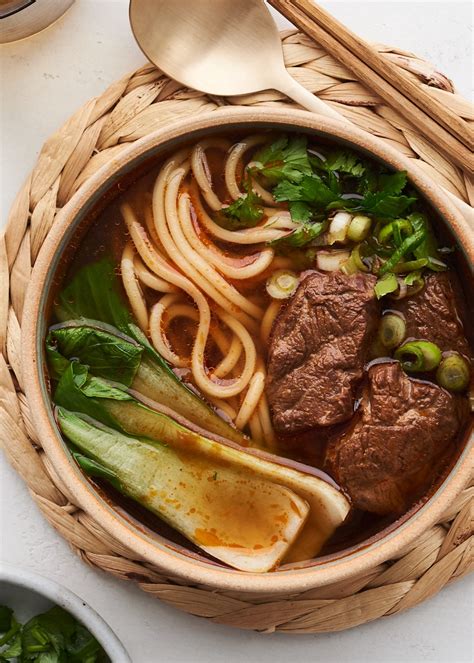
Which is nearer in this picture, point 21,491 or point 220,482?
point 220,482

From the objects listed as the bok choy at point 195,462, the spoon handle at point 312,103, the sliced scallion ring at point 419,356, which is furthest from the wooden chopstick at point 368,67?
the bok choy at point 195,462

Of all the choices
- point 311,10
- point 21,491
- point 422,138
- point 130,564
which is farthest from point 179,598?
point 311,10

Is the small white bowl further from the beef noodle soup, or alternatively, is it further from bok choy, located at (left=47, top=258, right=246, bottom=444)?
bok choy, located at (left=47, top=258, right=246, bottom=444)

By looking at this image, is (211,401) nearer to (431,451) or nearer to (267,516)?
(267,516)

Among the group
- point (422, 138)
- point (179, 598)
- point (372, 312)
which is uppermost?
point (422, 138)

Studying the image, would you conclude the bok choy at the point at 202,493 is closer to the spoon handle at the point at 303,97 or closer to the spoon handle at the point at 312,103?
the spoon handle at the point at 312,103

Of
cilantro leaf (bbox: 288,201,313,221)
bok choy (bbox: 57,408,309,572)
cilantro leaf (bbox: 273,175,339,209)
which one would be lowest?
bok choy (bbox: 57,408,309,572)

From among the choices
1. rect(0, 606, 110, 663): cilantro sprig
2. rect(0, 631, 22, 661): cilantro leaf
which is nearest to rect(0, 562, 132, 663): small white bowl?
rect(0, 606, 110, 663): cilantro sprig
